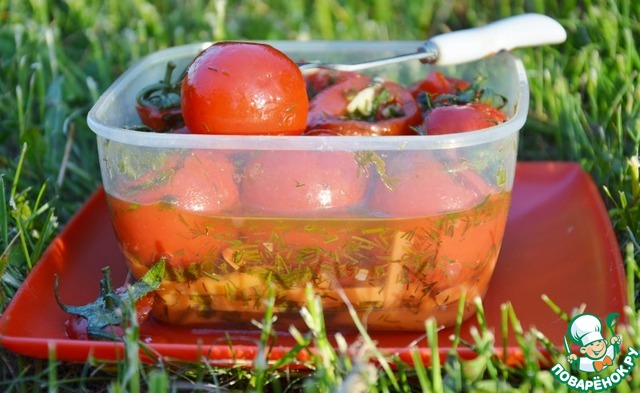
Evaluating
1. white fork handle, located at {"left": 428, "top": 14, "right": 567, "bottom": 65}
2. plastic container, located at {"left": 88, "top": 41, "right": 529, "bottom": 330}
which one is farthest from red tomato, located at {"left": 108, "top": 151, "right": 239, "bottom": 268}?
white fork handle, located at {"left": 428, "top": 14, "right": 567, "bottom": 65}

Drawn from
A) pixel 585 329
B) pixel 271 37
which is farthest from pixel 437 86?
pixel 271 37

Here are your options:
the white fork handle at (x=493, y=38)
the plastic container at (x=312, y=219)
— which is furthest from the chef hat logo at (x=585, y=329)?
the white fork handle at (x=493, y=38)

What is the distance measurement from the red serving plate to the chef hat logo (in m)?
0.03

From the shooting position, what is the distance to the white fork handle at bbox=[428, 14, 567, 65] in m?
1.40

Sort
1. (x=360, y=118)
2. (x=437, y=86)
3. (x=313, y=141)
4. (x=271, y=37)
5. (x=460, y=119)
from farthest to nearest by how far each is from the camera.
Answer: (x=271, y=37), (x=437, y=86), (x=360, y=118), (x=460, y=119), (x=313, y=141)

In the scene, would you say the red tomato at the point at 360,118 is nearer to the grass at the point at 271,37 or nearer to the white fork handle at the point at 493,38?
the white fork handle at the point at 493,38

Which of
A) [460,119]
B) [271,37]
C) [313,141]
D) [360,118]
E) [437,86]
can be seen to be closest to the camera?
[313,141]

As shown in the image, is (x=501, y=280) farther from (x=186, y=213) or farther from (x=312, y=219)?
(x=186, y=213)

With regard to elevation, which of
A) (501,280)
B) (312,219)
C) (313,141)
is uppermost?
(313,141)

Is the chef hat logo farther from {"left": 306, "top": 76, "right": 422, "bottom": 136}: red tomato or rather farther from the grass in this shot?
{"left": 306, "top": 76, "right": 422, "bottom": 136}: red tomato

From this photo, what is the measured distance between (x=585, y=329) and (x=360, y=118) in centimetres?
45

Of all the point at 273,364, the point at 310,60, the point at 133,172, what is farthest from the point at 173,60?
the point at 273,364

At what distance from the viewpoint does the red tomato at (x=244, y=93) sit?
1064 millimetres

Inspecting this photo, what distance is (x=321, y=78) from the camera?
54.6 inches
